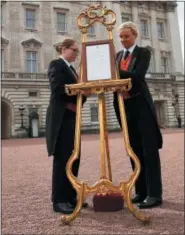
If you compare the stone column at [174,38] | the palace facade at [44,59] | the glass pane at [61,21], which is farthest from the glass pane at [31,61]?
the stone column at [174,38]

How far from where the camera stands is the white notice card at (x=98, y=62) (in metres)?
2.83

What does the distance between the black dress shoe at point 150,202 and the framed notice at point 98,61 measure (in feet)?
4.05

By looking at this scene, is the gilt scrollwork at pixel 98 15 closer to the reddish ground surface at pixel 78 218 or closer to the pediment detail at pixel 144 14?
the reddish ground surface at pixel 78 218

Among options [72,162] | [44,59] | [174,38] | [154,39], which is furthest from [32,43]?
[72,162]

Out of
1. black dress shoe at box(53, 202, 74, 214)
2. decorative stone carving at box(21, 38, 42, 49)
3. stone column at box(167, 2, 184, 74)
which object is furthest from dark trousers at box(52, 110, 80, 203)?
stone column at box(167, 2, 184, 74)

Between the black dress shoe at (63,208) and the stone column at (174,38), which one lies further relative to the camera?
the stone column at (174,38)

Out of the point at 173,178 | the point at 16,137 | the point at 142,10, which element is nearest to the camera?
the point at 173,178

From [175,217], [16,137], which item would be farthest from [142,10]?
[175,217]

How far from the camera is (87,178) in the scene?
4.70 m

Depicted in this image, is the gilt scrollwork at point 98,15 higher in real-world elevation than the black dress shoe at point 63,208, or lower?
higher

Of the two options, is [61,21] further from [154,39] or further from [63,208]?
[63,208]

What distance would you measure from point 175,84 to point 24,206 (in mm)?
27057

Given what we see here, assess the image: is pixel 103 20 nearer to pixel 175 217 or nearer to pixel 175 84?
pixel 175 217

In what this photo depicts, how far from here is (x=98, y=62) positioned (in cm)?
286
